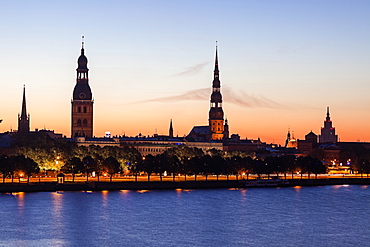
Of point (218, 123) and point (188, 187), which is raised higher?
point (218, 123)

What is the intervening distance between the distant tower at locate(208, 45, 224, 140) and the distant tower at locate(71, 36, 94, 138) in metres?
27.0

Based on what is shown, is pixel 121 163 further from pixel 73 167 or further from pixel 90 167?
pixel 73 167

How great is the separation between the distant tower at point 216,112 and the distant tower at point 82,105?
27029 mm

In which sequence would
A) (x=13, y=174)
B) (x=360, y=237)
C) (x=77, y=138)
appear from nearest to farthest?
(x=360, y=237) < (x=13, y=174) < (x=77, y=138)

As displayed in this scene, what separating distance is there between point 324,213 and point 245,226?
12701mm

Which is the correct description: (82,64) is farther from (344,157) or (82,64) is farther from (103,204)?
(103,204)

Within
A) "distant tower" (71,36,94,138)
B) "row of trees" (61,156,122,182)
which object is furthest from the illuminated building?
"row of trees" (61,156,122,182)

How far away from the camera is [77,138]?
6791 inches

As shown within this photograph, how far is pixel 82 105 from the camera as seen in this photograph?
6964 inches

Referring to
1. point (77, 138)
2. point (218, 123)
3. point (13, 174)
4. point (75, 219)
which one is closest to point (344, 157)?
point (218, 123)

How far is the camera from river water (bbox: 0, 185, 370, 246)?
61938mm

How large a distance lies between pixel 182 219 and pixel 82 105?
107 m

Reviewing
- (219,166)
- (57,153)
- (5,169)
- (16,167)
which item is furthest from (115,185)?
(57,153)

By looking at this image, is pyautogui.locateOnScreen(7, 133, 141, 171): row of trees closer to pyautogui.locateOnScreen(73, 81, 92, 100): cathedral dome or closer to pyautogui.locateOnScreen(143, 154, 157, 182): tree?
pyautogui.locateOnScreen(143, 154, 157, 182): tree
